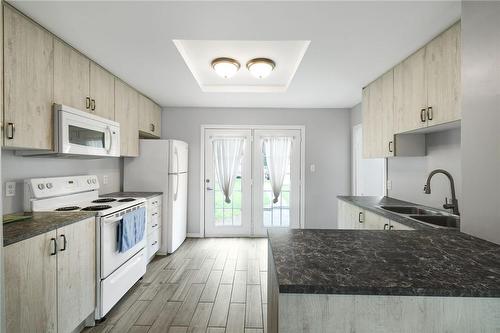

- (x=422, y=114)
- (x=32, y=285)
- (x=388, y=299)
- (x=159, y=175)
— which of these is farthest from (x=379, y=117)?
(x=32, y=285)

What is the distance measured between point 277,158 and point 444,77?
2774 mm

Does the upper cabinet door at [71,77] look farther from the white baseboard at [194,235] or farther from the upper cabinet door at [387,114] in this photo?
the upper cabinet door at [387,114]

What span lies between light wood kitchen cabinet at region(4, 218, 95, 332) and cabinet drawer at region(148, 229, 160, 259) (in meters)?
1.19

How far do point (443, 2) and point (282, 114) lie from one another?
9.62ft

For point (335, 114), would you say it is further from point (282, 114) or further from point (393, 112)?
point (393, 112)

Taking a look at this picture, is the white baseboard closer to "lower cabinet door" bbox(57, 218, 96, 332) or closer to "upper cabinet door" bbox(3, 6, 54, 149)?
"lower cabinet door" bbox(57, 218, 96, 332)

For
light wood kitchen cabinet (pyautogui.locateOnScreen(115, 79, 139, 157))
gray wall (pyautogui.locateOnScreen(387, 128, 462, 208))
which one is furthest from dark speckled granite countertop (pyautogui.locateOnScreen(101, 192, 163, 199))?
gray wall (pyautogui.locateOnScreen(387, 128, 462, 208))

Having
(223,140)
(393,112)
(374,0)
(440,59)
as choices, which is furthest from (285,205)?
(374,0)

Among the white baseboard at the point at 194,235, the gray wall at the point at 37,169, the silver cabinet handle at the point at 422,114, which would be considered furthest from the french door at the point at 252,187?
the silver cabinet handle at the point at 422,114

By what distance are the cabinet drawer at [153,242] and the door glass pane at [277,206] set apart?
183 cm

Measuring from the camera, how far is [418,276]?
34.6 inches

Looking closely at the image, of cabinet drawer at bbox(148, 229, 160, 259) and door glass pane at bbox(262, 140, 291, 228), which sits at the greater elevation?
door glass pane at bbox(262, 140, 291, 228)

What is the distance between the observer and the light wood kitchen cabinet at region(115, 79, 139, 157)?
2.98 metres

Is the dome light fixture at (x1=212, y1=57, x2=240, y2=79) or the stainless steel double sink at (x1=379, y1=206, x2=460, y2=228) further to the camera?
the dome light fixture at (x1=212, y1=57, x2=240, y2=79)
